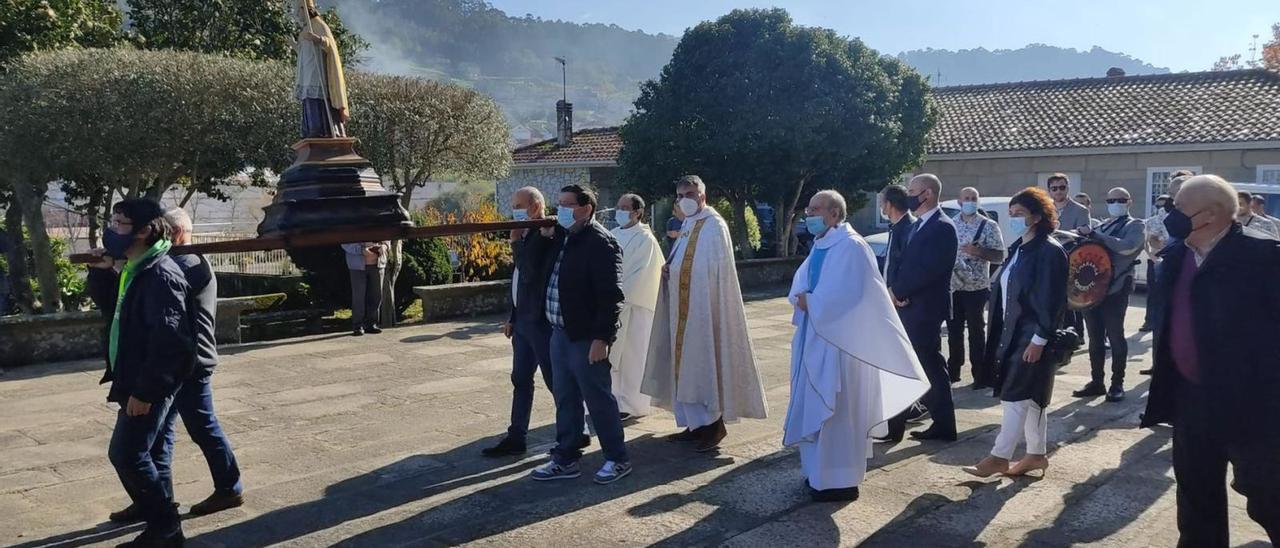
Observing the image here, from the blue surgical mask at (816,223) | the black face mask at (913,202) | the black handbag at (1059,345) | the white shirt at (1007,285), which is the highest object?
the black face mask at (913,202)

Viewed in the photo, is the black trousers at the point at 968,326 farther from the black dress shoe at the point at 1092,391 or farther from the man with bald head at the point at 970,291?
the black dress shoe at the point at 1092,391

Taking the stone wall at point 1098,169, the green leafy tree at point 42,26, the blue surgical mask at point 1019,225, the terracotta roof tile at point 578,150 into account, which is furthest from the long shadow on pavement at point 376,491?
the terracotta roof tile at point 578,150

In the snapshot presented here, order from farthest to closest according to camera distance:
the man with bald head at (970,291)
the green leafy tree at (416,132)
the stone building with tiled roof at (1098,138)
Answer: the stone building with tiled roof at (1098,138) → the green leafy tree at (416,132) → the man with bald head at (970,291)

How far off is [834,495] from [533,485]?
171 centimetres

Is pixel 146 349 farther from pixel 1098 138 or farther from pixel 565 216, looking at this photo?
pixel 1098 138

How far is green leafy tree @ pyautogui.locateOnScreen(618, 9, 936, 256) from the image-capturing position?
19297 mm

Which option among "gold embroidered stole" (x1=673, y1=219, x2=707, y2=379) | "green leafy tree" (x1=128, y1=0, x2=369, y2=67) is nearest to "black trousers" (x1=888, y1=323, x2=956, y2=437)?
"gold embroidered stole" (x1=673, y1=219, x2=707, y2=379)

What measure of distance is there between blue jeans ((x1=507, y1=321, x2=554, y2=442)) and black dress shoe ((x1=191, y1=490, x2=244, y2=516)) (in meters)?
1.74

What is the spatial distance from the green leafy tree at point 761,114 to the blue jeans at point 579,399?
46.1 ft

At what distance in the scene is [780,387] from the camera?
28.3 ft

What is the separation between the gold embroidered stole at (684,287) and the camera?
638cm

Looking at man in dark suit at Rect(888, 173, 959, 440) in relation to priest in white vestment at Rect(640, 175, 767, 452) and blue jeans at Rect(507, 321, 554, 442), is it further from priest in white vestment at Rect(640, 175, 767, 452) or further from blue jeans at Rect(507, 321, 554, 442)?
blue jeans at Rect(507, 321, 554, 442)

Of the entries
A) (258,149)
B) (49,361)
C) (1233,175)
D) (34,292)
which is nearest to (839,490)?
(49,361)

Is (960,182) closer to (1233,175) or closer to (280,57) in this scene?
(1233,175)
